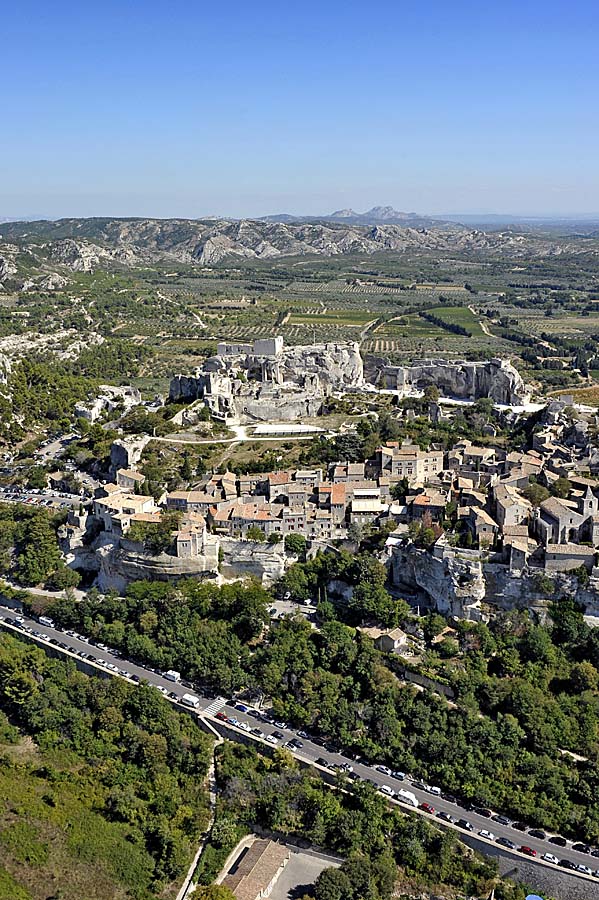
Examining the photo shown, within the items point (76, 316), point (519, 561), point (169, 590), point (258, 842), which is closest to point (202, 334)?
point (76, 316)

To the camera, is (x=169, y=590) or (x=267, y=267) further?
(x=267, y=267)

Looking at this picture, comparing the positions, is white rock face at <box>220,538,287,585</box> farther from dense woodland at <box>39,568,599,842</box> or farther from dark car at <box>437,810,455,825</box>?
dark car at <box>437,810,455,825</box>

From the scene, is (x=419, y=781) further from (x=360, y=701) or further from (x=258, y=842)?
(x=258, y=842)

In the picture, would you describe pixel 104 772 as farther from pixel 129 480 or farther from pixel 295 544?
pixel 129 480

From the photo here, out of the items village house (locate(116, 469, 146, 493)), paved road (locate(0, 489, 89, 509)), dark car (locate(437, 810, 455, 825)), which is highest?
village house (locate(116, 469, 146, 493))

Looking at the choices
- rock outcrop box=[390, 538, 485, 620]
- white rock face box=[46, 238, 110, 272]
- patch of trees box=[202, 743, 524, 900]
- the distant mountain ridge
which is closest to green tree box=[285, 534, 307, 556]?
rock outcrop box=[390, 538, 485, 620]

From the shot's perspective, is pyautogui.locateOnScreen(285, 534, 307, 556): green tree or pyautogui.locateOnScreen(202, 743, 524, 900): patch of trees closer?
pyautogui.locateOnScreen(202, 743, 524, 900): patch of trees

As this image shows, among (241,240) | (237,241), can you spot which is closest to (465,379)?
(237,241)
